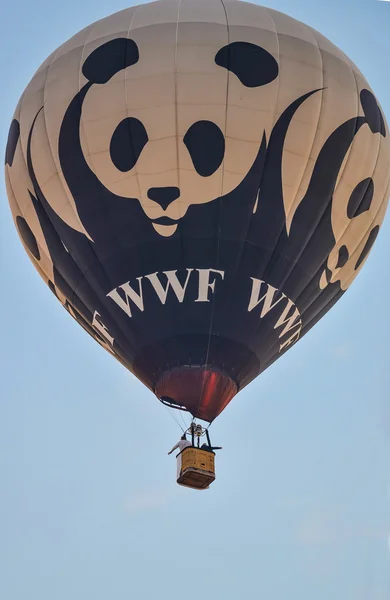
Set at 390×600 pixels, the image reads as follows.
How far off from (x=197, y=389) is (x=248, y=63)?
12.5 ft

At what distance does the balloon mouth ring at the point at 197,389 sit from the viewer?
51.6 feet

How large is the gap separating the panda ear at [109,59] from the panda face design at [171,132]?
3 centimetres

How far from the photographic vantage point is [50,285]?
17.3 metres

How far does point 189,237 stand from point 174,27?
2.51 meters

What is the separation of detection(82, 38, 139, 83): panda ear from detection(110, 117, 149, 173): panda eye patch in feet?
2.11

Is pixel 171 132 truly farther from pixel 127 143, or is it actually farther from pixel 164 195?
pixel 164 195

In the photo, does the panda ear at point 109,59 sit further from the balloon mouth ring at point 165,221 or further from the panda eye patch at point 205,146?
the balloon mouth ring at point 165,221

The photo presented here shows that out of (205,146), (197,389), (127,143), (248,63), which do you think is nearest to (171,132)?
(205,146)

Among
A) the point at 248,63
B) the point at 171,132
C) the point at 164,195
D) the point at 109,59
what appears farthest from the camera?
the point at 109,59

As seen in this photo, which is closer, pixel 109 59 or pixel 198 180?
pixel 198 180

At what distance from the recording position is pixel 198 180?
15.7 metres

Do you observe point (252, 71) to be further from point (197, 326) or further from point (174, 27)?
point (197, 326)

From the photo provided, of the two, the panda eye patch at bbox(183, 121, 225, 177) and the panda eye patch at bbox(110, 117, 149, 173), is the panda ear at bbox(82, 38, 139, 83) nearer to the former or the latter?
the panda eye patch at bbox(110, 117, 149, 173)

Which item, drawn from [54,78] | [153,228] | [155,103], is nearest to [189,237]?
[153,228]
